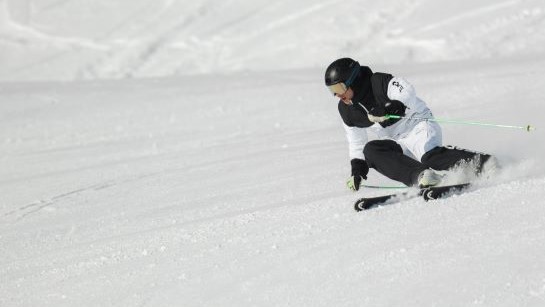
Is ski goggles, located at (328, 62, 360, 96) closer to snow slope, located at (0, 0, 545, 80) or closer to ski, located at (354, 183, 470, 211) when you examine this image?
ski, located at (354, 183, 470, 211)

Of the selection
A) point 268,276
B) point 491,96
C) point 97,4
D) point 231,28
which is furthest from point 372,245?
point 97,4

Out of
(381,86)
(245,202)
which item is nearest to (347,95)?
(381,86)

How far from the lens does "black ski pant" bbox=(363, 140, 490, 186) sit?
18.1ft

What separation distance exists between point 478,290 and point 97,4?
2423cm

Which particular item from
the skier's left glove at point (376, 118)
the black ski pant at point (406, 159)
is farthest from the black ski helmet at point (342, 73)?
the black ski pant at point (406, 159)

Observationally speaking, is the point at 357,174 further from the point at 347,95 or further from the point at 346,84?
the point at 346,84

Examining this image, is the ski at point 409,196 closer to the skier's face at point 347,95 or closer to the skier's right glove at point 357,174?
the skier's right glove at point 357,174

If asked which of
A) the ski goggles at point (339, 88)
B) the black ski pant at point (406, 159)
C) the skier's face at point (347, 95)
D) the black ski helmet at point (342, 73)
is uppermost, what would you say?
the black ski helmet at point (342, 73)

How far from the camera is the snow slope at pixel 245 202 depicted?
4379 mm

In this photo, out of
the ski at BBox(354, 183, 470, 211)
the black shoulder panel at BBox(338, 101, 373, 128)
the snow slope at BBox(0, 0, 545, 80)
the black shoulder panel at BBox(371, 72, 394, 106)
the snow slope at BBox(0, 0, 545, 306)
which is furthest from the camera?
the snow slope at BBox(0, 0, 545, 80)

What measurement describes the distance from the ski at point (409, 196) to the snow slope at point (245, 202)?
0.24 feet

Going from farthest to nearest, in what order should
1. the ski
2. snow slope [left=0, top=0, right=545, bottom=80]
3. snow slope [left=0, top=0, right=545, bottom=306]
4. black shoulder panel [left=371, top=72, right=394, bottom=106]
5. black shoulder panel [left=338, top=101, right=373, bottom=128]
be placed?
1. snow slope [left=0, top=0, right=545, bottom=80]
2. black shoulder panel [left=338, top=101, right=373, bottom=128]
3. black shoulder panel [left=371, top=72, right=394, bottom=106]
4. the ski
5. snow slope [left=0, top=0, right=545, bottom=306]

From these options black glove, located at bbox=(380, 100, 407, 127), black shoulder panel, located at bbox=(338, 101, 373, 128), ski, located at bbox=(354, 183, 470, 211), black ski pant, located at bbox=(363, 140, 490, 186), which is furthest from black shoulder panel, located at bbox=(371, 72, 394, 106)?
ski, located at bbox=(354, 183, 470, 211)

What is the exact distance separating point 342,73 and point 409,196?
102 cm
